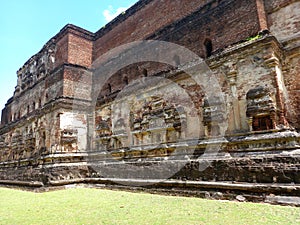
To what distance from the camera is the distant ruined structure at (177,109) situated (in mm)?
6043

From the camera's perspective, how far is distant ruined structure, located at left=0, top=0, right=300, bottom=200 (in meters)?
6.04

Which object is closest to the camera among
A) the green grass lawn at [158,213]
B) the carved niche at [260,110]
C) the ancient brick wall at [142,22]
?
the green grass lawn at [158,213]

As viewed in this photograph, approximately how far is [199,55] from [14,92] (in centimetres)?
1583

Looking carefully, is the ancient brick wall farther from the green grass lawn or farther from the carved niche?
the green grass lawn

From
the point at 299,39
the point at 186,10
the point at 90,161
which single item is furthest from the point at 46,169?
the point at 299,39

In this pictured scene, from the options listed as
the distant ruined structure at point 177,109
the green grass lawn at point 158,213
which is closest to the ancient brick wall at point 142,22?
the distant ruined structure at point 177,109

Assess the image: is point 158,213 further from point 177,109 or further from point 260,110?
point 177,109

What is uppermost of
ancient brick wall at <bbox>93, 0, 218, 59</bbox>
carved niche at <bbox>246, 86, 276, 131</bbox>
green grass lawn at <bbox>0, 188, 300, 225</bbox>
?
ancient brick wall at <bbox>93, 0, 218, 59</bbox>

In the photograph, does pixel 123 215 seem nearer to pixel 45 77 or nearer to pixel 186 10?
pixel 186 10

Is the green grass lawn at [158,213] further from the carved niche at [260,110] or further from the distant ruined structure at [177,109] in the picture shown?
the carved niche at [260,110]

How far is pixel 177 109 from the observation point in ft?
27.4

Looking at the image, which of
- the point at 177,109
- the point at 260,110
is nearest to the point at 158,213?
the point at 260,110

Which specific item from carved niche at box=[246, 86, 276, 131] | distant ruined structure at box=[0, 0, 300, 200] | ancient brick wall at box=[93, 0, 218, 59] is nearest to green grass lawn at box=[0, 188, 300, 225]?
distant ruined structure at box=[0, 0, 300, 200]

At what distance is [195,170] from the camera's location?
6836 mm
